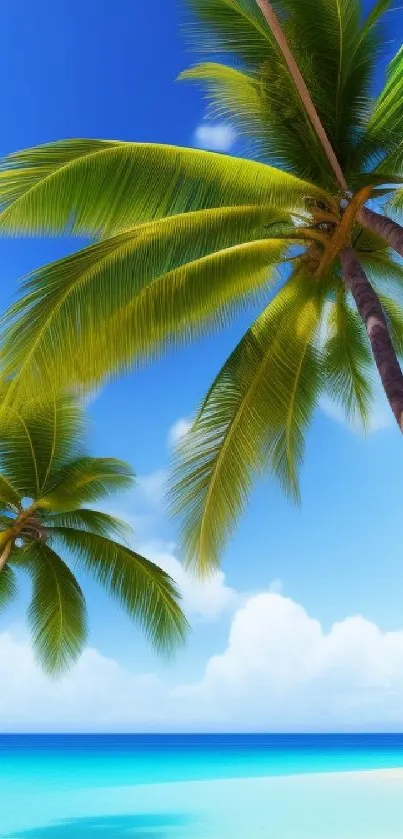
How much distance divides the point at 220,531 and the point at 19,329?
3.17 m

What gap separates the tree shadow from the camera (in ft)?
63.1

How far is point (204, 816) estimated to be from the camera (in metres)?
23.7

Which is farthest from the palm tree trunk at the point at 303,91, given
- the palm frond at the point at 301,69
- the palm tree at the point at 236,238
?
the palm frond at the point at 301,69

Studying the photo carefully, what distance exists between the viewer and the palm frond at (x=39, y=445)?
42.5ft

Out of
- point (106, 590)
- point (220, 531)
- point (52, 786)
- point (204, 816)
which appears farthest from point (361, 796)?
point (220, 531)

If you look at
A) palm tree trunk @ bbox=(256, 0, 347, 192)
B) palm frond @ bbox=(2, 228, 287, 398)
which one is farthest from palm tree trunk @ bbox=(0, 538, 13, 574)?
palm tree trunk @ bbox=(256, 0, 347, 192)

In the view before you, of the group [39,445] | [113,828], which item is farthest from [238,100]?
[113,828]

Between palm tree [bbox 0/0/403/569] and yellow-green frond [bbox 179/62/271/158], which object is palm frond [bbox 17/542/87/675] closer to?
palm tree [bbox 0/0/403/569]

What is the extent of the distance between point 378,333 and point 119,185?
2.56 m

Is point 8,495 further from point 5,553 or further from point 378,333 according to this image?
point 378,333

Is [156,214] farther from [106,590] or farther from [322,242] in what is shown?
[106,590]

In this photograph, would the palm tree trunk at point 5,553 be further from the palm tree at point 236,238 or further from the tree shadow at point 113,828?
the tree shadow at point 113,828

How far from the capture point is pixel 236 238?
7.90m

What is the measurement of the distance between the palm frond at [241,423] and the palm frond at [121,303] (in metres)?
0.63
